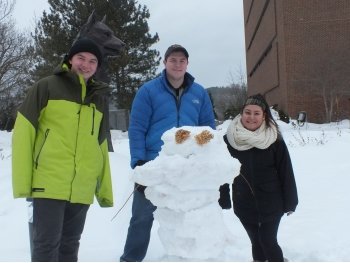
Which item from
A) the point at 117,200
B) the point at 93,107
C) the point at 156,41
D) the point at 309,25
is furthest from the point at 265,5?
the point at 93,107

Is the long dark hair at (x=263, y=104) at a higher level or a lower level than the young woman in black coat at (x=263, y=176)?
higher

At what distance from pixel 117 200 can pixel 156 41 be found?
20174mm

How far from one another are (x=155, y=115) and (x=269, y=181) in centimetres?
100

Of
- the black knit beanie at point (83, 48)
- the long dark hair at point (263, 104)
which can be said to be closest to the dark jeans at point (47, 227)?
the black knit beanie at point (83, 48)

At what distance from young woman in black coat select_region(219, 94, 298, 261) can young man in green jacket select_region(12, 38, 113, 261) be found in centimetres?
111

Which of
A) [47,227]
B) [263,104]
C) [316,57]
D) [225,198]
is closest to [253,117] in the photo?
[263,104]

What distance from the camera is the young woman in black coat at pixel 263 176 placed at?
344 cm

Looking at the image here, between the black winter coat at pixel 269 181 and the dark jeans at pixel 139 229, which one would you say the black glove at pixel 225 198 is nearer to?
the black winter coat at pixel 269 181

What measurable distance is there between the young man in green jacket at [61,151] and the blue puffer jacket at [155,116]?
435 mm

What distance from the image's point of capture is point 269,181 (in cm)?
345

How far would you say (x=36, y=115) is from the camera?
8.71ft

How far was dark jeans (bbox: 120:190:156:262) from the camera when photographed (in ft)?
11.6

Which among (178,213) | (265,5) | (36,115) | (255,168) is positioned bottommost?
(178,213)

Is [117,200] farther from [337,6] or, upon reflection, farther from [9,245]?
[337,6]
